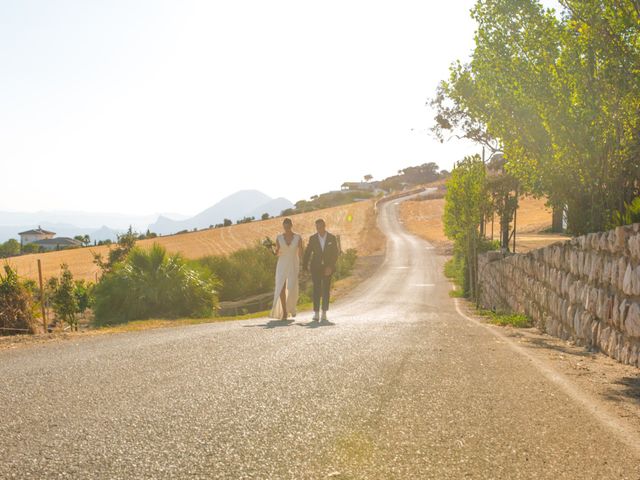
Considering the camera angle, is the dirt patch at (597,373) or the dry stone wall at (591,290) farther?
the dry stone wall at (591,290)

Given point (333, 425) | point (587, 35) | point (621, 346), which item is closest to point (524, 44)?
point (587, 35)

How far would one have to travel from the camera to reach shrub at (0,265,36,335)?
1509 cm

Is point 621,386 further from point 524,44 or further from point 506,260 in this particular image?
point 506,260

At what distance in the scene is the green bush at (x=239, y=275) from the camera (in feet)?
113

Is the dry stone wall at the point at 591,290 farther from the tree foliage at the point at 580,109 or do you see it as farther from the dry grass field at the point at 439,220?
the dry grass field at the point at 439,220

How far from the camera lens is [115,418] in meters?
5.03

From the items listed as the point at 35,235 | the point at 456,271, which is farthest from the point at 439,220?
the point at 35,235

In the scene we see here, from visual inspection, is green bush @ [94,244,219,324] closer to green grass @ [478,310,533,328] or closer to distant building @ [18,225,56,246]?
green grass @ [478,310,533,328]

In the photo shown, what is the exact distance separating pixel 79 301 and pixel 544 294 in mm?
22227

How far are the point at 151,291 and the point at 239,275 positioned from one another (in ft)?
43.5

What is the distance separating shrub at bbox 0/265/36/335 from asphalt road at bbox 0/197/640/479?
6.86 m

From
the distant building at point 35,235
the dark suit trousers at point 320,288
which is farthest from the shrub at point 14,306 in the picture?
the distant building at point 35,235

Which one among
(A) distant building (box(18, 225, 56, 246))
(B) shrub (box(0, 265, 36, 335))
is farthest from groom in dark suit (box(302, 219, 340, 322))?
(A) distant building (box(18, 225, 56, 246))

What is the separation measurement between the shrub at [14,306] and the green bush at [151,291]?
6.00m
